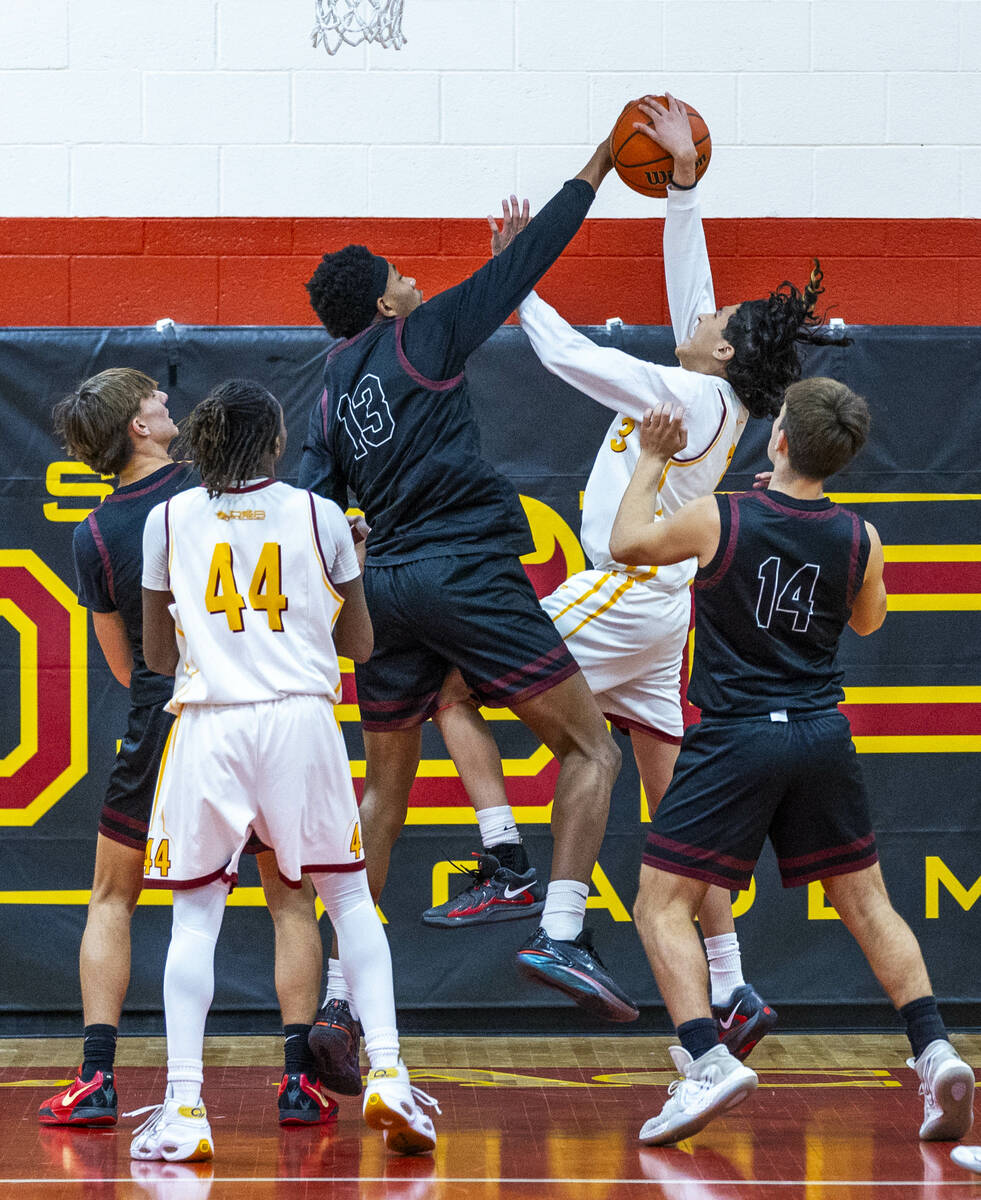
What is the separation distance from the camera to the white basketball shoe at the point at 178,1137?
3578 millimetres

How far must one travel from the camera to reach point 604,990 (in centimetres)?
382

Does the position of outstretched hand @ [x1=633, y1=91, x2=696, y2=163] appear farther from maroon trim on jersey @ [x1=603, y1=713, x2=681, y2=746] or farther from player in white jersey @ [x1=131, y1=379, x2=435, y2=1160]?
maroon trim on jersey @ [x1=603, y1=713, x2=681, y2=746]

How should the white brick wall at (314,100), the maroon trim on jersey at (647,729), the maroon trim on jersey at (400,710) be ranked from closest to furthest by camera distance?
the maroon trim on jersey at (400,710) → the maroon trim on jersey at (647,729) → the white brick wall at (314,100)

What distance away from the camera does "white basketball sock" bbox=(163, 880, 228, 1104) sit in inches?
141

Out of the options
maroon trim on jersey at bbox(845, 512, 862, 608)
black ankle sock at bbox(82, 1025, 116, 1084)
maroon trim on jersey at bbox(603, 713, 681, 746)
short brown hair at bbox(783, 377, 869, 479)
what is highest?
short brown hair at bbox(783, 377, 869, 479)

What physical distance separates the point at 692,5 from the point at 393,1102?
12.6 feet

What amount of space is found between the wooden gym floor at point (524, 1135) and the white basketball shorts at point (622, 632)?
3.71 ft

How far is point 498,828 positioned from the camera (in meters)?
4.08

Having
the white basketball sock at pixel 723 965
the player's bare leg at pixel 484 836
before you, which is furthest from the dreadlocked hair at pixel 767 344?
the white basketball sock at pixel 723 965

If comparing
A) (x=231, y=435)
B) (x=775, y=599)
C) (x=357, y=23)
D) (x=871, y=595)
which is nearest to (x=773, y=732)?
(x=775, y=599)

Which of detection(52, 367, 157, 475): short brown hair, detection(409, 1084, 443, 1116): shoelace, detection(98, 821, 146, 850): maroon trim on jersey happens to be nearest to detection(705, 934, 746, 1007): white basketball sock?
detection(409, 1084, 443, 1116): shoelace

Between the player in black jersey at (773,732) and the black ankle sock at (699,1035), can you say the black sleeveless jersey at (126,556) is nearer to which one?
the player in black jersey at (773,732)

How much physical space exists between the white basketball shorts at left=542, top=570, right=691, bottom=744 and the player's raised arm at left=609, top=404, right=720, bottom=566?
48cm

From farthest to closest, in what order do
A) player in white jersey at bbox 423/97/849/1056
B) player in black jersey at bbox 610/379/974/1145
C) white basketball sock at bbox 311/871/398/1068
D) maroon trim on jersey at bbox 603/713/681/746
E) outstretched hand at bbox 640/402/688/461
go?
1. maroon trim on jersey at bbox 603/713/681/746
2. player in white jersey at bbox 423/97/849/1056
3. outstretched hand at bbox 640/402/688/461
4. player in black jersey at bbox 610/379/974/1145
5. white basketball sock at bbox 311/871/398/1068
